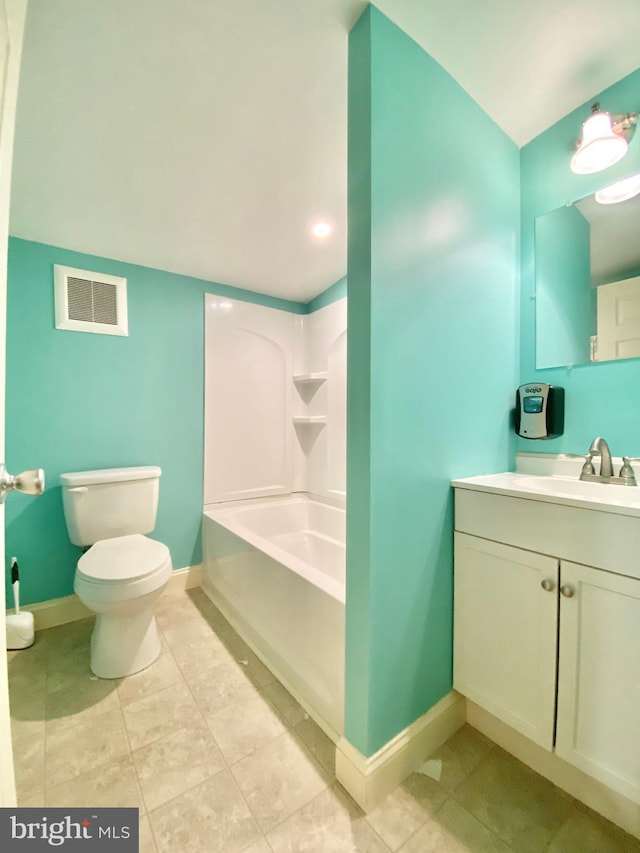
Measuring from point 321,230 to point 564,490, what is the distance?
171cm

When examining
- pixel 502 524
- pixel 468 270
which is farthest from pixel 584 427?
pixel 468 270

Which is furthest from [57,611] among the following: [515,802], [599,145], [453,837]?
[599,145]

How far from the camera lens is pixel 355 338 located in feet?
3.18

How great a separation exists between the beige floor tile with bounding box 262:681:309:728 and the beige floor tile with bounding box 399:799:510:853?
1.64 ft

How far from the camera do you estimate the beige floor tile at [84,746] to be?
1.07 m

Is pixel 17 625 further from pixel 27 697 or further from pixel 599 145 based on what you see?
pixel 599 145

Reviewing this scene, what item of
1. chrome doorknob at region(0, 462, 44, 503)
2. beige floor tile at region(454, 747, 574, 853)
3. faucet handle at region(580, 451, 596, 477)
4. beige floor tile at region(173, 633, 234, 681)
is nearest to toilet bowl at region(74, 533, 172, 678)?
beige floor tile at region(173, 633, 234, 681)

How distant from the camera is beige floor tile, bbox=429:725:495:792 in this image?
1047 millimetres

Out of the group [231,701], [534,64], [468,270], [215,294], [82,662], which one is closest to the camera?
[534,64]

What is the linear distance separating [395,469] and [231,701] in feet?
3.98

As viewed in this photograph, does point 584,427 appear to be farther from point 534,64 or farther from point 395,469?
point 534,64

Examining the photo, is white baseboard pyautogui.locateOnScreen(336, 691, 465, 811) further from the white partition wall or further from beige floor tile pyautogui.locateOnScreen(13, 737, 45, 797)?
the white partition wall

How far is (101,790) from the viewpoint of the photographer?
1005mm

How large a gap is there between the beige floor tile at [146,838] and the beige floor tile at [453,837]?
65cm
